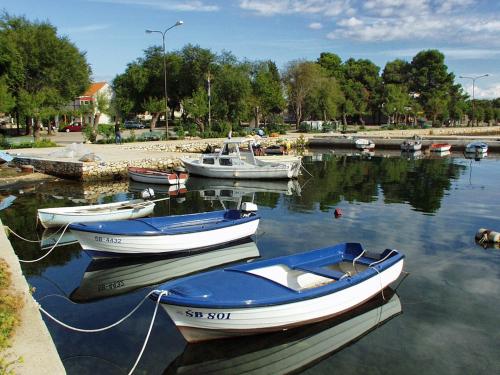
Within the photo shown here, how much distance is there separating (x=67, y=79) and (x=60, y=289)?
4566 centimetres

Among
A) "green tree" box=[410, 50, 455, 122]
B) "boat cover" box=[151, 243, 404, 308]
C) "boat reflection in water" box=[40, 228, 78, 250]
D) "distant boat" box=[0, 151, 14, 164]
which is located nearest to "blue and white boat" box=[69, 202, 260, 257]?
"boat reflection in water" box=[40, 228, 78, 250]

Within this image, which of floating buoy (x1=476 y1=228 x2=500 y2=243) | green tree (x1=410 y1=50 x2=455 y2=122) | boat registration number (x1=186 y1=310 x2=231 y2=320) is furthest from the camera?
green tree (x1=410 y1=50 x2=455 y2=122)

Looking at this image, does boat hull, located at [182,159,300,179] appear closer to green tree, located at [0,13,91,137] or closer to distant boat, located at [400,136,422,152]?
green tree, located at [0,13,91,137]

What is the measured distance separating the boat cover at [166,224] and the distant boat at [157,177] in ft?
40.4

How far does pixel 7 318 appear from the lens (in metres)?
7.58

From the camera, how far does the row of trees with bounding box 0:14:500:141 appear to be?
4906 cm

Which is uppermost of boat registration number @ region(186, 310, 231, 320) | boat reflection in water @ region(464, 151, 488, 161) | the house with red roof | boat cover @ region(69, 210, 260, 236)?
the house with red roof

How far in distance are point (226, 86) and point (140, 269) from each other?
49338 millimetres

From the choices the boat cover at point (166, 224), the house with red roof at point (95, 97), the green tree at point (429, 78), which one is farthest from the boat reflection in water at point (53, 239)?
the green tree at point (429, 78)

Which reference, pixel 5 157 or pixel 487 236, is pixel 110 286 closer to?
pixel 487 236

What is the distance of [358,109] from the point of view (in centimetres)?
9025

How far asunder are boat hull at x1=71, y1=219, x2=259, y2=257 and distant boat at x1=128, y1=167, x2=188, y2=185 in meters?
13.5

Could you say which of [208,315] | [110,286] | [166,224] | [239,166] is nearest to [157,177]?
[239,166]

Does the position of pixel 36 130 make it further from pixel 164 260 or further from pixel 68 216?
pixel 164 260
